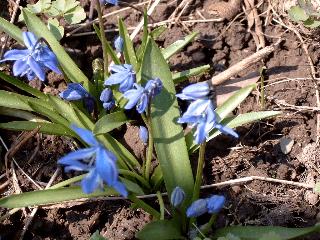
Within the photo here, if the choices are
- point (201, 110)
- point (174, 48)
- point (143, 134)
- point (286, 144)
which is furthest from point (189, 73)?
point (201, 110)

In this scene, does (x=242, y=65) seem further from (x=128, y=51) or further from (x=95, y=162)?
(x=95, y=162)

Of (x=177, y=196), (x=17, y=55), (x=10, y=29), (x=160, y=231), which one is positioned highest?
(x=10, y=29)

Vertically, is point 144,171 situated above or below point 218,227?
above

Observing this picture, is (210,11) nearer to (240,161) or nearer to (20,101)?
(240,161)

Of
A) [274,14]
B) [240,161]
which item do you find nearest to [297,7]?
[274,14]

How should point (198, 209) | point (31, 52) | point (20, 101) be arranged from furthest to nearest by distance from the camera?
1. point (20, 101)
2. point (31, 52)
3. point (198, 209)

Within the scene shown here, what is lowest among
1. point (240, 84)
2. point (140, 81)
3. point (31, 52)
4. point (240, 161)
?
point (240, 161)

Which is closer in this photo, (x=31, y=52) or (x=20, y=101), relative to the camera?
(x=31, y=52)
